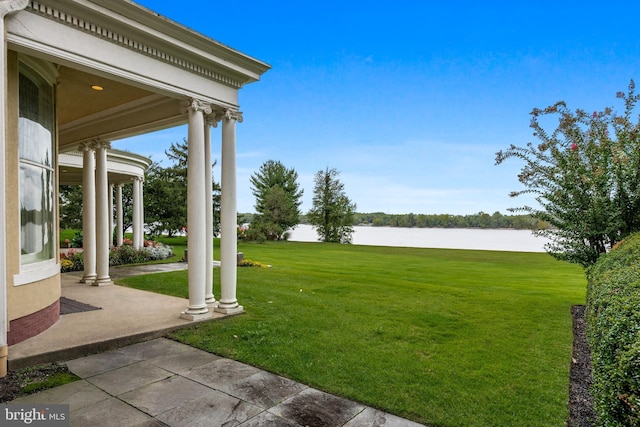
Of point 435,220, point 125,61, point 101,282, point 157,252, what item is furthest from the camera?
point 435,220

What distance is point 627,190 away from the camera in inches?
274

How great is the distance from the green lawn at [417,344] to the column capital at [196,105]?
3.78 m

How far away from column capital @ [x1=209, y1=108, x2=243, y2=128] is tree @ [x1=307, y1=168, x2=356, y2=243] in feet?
105

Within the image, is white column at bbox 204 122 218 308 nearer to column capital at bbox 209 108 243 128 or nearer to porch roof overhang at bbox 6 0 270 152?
column capital at bbox 209 108 243 128

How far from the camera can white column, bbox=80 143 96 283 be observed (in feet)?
30.5

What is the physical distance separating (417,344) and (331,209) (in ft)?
111

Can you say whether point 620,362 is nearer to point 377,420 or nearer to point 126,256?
point 377,420

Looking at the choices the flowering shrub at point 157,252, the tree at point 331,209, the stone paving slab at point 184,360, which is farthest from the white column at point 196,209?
the tree at point 331,209

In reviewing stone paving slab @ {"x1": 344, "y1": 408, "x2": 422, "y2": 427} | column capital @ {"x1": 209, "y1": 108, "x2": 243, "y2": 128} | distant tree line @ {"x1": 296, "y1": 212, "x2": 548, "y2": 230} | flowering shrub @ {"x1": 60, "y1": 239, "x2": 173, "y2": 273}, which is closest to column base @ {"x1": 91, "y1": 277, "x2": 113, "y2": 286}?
flowering shrub @ {"x1": 60, "y1": 239, "x2": 173, "y2": 273}

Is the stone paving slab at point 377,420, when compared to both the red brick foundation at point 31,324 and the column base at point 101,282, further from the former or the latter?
the column base at point 101,282

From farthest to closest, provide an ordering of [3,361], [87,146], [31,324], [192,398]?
[87,146], [31,324], [3,361], [192,398]

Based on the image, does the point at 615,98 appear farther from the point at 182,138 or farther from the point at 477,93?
the point at 182,138

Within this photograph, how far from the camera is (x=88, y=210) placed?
367 inches

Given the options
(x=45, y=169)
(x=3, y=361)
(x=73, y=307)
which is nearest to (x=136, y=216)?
(x=73, y=307)
